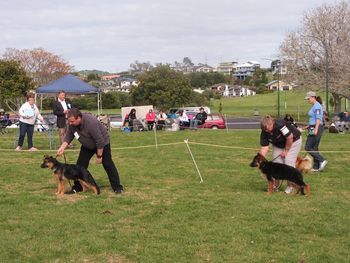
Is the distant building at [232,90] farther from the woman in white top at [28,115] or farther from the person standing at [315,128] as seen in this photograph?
the person standing at [315,128]

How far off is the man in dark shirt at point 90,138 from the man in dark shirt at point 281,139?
8.06ft

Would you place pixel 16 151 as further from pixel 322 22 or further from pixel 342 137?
pixel 322 22

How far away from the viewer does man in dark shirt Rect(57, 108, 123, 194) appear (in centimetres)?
719

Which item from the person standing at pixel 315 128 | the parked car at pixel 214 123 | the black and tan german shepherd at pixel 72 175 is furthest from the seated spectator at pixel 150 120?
the black and tan german shepherd at pixel 72 175

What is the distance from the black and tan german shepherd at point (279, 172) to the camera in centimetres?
734

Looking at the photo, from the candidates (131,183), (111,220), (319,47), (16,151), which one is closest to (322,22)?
(319,47)

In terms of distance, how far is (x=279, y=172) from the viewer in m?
7.40

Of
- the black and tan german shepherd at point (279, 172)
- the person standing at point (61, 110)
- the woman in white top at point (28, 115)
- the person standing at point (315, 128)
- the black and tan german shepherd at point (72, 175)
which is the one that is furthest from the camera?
the person standing at point (61, 110)

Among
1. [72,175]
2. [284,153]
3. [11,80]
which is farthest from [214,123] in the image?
[72,175]

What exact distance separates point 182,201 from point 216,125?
65.2 ft

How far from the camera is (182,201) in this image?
7.11 m

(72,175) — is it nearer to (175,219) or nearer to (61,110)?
(175,219)

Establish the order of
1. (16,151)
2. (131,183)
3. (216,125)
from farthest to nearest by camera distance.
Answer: (216,125) → (16,151) → (131,183)

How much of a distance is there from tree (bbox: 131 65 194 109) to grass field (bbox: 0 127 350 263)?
42573mm
